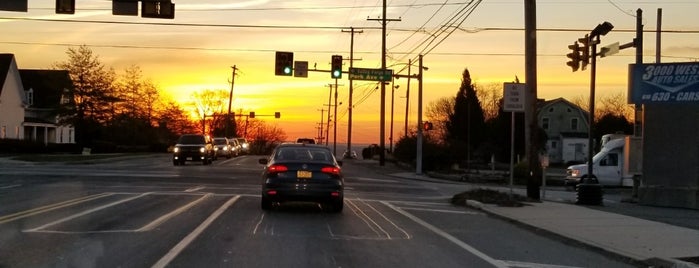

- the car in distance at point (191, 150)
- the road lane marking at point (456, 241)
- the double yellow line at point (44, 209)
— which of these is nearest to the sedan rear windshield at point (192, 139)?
the car in distance at point (191, 150)

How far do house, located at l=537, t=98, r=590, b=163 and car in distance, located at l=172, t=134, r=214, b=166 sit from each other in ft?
168

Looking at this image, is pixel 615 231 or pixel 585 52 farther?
pixel 585 52

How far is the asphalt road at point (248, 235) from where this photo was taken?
9.20 metres

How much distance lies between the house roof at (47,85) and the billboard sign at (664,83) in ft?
172

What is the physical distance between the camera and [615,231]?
498 inches

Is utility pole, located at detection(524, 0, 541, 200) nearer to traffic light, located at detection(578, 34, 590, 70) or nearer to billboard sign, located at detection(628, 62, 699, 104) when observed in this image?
billboard sign, located at detection(628, 62, 699, 104)

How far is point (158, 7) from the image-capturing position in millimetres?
23453

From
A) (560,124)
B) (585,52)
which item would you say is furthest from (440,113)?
(585,52)

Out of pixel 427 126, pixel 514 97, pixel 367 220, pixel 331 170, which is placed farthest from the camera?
pixel 427 126

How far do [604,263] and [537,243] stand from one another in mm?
1903

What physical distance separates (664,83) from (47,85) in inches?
2351

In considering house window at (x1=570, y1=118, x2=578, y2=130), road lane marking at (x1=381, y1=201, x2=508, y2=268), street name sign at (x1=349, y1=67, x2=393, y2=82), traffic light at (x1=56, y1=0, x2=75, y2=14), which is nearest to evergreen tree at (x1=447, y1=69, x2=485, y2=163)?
house window at (x1=570, y1=118, x2=578, y2=130)

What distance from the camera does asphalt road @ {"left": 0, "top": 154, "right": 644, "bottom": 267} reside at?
920cm

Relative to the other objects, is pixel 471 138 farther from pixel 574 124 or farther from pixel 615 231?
pixel 615 231
